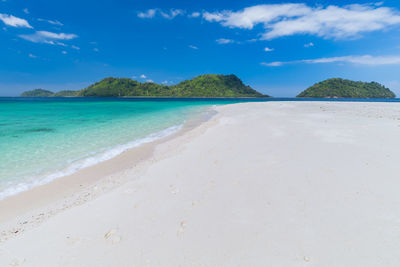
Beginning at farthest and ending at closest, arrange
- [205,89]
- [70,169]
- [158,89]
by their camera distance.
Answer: [158,89]
[205,89]
[70,169]

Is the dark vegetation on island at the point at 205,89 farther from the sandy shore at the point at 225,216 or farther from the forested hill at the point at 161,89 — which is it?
the sandy shore at the point at 225,216

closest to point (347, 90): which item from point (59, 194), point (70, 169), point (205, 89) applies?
point (205, 89)

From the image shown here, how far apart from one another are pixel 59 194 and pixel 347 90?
193 m

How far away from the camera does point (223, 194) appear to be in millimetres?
3855

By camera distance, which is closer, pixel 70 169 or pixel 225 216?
pixel 225 216

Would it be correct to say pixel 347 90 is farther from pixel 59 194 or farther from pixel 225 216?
pixel 59 194

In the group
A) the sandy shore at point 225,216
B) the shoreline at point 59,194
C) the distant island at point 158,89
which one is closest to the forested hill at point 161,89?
the distant island at point 158,89

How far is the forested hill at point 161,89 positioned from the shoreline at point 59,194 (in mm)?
169827

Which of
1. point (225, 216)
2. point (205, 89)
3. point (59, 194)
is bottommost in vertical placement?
point (59, 194)

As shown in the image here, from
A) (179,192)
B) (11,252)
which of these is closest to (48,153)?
(11,252)

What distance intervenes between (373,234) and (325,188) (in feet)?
4.29

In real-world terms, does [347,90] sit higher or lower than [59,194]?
higher

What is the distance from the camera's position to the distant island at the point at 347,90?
14425cm

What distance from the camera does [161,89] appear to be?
18262 centimetres
